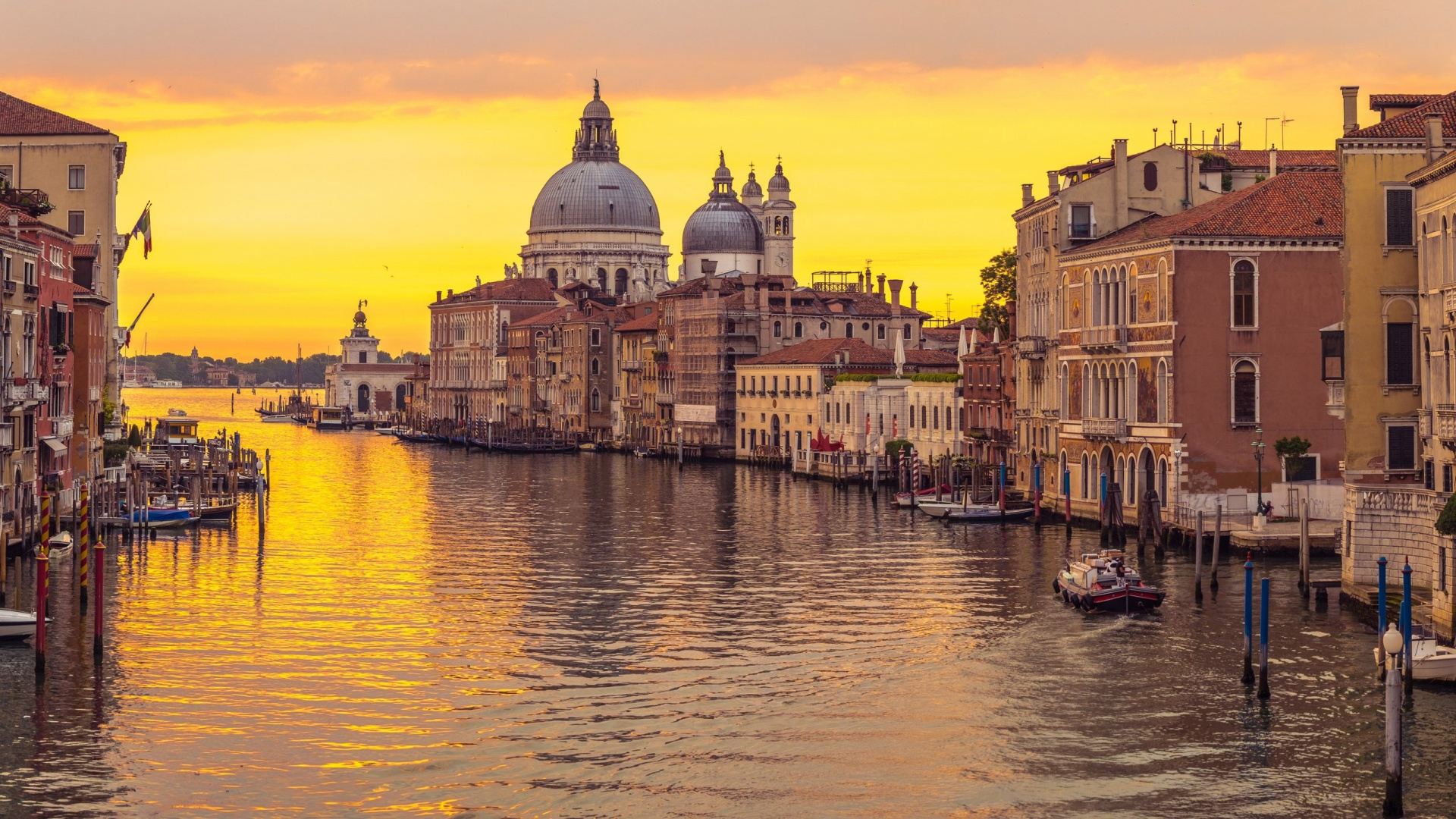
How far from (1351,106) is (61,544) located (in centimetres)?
2829

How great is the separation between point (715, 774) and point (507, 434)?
380 feet

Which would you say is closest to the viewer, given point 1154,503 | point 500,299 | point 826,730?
point 826,730

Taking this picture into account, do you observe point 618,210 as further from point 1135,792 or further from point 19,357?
point 1135,792

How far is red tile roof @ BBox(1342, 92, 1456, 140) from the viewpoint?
116 feet

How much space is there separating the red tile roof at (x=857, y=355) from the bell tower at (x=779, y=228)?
170 feet

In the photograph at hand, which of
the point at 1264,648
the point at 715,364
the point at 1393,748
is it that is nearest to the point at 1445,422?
the point at 1264,648

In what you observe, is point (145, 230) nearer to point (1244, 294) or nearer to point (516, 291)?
point (1244, 294)

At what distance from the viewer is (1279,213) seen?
162 ft

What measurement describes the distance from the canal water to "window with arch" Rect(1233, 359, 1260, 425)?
5.81 m

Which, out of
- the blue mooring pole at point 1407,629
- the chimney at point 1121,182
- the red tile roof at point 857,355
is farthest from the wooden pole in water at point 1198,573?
the red tile roof at point 857,355

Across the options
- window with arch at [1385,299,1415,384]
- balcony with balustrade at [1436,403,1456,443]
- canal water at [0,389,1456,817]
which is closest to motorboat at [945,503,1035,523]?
canal water at [0,389,1456,817]

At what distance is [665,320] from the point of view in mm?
119500

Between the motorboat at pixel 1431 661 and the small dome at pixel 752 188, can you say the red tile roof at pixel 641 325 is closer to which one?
the small dome at pixel 752 188

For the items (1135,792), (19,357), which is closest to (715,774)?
(1135,792)
